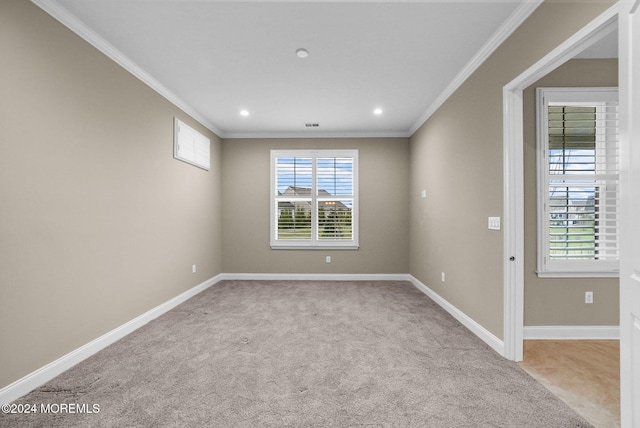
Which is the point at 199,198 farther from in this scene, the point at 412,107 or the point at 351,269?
the point at 412,107

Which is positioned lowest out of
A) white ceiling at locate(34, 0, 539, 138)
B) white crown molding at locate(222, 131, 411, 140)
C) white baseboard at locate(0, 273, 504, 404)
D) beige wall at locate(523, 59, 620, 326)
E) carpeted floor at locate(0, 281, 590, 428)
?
carpeted floor at locate(0, 281, 590, 428)

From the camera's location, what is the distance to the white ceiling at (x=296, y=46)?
2.04 meters

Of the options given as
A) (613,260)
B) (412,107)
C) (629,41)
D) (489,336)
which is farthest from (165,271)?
(613,260)

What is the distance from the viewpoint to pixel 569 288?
2592 mm

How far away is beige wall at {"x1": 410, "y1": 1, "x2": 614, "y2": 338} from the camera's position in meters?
1.92

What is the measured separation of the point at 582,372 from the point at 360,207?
349 centimetres

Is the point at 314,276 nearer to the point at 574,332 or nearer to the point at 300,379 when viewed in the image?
the point at 300,379

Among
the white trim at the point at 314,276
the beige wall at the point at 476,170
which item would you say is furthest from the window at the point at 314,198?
the beige wall at the point at 476,170

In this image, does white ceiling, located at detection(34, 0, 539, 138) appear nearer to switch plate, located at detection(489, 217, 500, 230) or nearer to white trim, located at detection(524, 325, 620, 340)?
switch plate, located at detection(489, 217, 500, 230)

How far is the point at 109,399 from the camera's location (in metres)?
1.76

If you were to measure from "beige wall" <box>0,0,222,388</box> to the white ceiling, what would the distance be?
0.31 metres

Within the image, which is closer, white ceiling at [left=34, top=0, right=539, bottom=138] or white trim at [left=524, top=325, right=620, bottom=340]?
white ceiling at [left=34, top=0, right=539, bottom=138]

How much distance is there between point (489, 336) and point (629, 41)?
2.25m

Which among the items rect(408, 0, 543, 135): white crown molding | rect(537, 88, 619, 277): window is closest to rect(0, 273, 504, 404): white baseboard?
rect(537, 88, 619, 277): window
